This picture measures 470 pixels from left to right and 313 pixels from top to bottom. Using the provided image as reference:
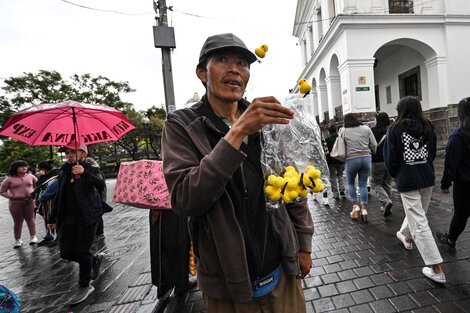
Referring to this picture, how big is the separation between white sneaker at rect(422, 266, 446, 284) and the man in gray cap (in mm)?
2161

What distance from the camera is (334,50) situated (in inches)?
626

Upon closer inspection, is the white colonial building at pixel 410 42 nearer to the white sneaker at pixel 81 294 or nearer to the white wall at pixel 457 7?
the white wall at pixel 457 7

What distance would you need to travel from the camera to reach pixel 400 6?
15195 mm

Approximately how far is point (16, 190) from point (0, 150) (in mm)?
29826

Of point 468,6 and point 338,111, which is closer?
point 468,6

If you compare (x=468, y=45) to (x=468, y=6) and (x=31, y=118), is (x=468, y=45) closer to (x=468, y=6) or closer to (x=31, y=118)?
(x=468, y=6)

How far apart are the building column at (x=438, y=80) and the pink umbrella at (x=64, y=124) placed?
16.4 meters

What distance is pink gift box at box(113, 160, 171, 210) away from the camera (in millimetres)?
2721

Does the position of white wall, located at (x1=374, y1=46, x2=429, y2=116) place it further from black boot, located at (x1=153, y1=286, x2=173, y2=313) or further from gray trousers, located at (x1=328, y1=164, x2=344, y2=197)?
black boot, located at (x1=153, y1=286, x2=173, y2=313)

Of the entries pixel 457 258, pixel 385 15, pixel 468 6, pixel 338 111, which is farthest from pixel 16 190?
pixel 468 6

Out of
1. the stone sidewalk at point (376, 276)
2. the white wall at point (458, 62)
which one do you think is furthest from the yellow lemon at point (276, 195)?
the white wall at point (458, 62)

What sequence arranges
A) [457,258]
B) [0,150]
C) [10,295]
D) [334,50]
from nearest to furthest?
[10,295], [457,258], [334,50], [0,150]

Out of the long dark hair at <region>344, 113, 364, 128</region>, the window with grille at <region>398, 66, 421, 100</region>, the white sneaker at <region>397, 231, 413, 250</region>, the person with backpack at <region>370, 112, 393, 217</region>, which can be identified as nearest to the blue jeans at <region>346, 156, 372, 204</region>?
the person with backpack at <region>370, 112, 393, 217</region>

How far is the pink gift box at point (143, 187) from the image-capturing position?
272 cm
